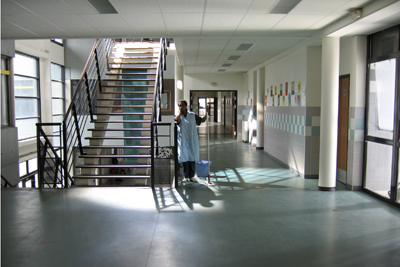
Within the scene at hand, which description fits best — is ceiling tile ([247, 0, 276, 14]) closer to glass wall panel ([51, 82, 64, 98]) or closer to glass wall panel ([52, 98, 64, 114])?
glass wall panel ([51, 82, 64, 98])

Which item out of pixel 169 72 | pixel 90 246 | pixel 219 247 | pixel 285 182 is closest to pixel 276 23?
pixel 285 182

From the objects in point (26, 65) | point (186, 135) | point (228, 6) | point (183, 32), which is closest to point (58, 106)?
point (26, 65)

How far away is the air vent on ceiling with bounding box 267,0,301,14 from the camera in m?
3.99

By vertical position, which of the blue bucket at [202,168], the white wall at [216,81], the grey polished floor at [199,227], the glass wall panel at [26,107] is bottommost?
the grey polished floor at [199,227]

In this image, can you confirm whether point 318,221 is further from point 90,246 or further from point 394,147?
point 90,246

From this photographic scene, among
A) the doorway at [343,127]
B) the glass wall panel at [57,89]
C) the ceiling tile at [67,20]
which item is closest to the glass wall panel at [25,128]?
the glass wall panel at [57,89]

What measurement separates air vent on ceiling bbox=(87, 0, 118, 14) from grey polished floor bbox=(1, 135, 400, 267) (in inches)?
101

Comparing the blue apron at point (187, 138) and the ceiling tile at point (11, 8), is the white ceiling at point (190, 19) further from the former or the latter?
the blue apron at point (187, 138)

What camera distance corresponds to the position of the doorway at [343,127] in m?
5.70

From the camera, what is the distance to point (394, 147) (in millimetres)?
4574

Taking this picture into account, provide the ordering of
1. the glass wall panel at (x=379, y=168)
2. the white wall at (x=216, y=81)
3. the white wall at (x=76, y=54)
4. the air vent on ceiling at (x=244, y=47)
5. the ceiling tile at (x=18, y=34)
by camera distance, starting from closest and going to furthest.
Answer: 1. the glass wall panel at (x=379, y=168)
2. the ceiling tile at (x=18, y=34)
3. the air vent on ceiling at (x=244, y=47)
4. the white wall at (x=76, y=54)
5. the white wall at (x=216, y=81)

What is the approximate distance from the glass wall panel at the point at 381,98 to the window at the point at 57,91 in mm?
10205

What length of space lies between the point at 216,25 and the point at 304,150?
2.98m

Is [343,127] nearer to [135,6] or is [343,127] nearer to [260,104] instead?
[135,6]
